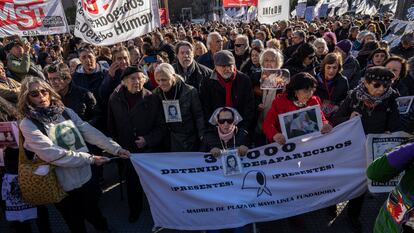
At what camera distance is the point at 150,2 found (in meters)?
5.50

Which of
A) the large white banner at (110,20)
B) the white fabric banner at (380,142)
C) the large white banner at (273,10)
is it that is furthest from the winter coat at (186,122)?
the large white banner at (273,10)

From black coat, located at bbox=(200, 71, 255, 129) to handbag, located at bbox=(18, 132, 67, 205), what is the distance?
1.78 m

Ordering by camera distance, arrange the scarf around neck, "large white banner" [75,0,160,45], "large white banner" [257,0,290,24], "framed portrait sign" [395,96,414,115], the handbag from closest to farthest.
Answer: the handbag → "framed portrait sign" [395,96,414,115] → the scarf around neck → "large white banner" [75,0,160,45] → "large white banner" [257,0,290,24]

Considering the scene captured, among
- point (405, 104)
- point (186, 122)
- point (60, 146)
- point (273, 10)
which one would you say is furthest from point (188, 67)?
point (273, 10)

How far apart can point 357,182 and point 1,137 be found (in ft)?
12.0

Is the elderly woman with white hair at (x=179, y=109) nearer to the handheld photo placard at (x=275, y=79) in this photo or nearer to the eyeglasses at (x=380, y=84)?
the handheld photo placard at (x=275, y=79)

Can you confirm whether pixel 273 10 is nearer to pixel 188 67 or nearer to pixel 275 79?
pixel 188 67

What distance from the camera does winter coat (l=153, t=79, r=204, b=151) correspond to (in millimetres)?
3793

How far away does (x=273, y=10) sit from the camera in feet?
32.3

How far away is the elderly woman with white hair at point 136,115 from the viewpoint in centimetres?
370

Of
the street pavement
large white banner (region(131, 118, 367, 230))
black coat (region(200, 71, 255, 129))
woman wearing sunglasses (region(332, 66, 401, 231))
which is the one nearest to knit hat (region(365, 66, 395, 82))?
woman wearing sunglasses (region(332, 66, 401, 231))

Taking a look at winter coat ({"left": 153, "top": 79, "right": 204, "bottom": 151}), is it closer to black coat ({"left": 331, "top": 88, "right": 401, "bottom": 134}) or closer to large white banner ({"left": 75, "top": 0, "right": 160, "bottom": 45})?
black coat ({"left": 331, "top": 88, "right": 401, "bottom": 134})

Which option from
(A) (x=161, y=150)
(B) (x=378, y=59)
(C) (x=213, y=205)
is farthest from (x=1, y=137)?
(B) (x=378, y=59)

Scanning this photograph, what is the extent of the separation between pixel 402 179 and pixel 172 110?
2.43m
